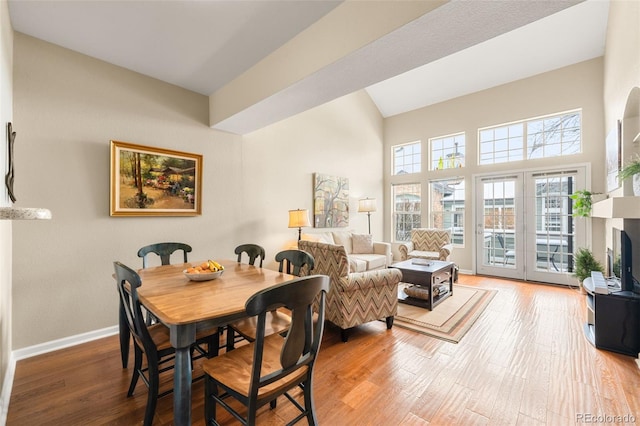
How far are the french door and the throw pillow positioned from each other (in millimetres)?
2260

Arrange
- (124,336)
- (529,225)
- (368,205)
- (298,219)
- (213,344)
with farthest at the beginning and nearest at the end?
(368,205)
(529,225)
(298,219)
(124,336)
(213,344)

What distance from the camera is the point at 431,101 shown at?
19.9 feet

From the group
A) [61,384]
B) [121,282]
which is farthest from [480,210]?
[61,384]

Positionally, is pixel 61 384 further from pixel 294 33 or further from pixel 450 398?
pixel 294 33

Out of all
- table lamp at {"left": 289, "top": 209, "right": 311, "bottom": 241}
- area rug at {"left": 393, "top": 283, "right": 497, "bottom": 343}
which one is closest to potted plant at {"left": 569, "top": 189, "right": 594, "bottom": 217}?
area rug at {"left": 393, "top": 283, "right": 497, "bottom": 343}

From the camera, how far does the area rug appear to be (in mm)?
2873

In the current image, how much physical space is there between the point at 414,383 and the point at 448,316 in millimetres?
1505

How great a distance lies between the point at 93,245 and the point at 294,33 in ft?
9.41

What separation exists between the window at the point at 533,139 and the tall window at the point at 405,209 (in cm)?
157

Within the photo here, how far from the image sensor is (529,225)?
197 inches

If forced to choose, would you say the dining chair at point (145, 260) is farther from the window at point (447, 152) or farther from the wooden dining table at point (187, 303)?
the window at point (447, 152)

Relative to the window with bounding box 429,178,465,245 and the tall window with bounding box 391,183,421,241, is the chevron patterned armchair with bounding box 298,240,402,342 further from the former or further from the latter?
the tall window with bounding box 391,183,421,241

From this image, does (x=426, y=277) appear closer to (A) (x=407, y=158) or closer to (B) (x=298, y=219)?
(B) (x=298, y=219)
